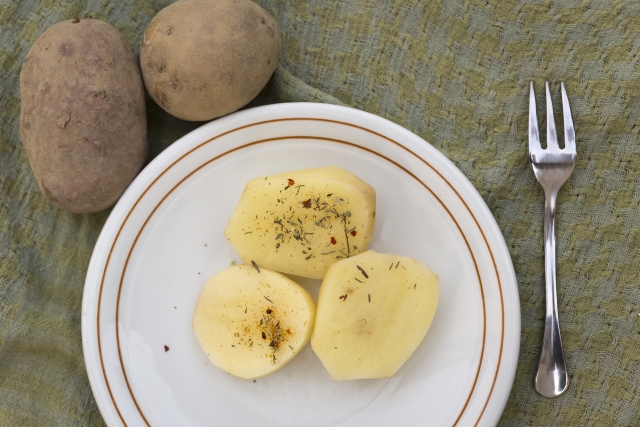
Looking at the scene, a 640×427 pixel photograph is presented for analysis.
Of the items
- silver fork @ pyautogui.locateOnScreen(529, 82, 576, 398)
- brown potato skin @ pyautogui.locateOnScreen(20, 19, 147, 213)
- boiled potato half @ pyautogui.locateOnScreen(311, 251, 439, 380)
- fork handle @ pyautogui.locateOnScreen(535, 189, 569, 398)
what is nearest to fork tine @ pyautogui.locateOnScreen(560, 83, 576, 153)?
silver fork @ pyautogui.locateOnScreen(529, 82, 576, 398)

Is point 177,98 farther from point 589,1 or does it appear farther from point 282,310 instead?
point 589,1

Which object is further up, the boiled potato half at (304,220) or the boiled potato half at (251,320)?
the boiled potato half at (304,220)

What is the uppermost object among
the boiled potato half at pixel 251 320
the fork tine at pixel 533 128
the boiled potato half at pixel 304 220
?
the fork tine at pixel 533 128

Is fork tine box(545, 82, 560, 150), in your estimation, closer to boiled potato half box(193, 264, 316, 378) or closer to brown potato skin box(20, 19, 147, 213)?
boiled potato half box(193, 264, 316, 378)

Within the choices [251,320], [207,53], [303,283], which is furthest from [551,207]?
[207,53]

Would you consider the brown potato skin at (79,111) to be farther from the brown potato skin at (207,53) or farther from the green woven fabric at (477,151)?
the green woven fabric at (477,151)

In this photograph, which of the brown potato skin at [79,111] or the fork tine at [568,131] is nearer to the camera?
the brown potato skin at [79,111]

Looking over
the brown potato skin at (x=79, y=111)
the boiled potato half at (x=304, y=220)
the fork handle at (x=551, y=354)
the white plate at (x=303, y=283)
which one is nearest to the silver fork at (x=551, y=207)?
the fork handle at (x=551, y=354)
